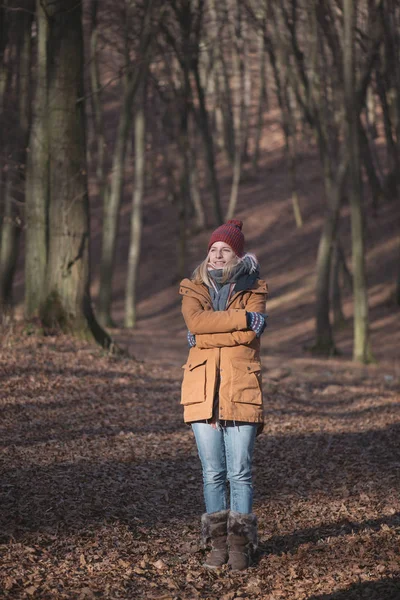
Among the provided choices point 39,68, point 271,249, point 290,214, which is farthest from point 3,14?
point 290,214

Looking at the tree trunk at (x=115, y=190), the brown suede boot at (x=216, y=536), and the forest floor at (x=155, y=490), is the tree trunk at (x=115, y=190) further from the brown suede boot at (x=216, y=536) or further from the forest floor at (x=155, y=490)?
the brown suede boot at (x=216, y=536)

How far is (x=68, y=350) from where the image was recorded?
11578 mm

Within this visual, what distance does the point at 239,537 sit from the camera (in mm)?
Result: 5188

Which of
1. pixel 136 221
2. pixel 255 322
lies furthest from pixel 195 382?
pixel 136 221

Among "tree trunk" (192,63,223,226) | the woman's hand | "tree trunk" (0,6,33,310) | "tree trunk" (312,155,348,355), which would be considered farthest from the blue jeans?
"tree trunk" (192,63,223,226)

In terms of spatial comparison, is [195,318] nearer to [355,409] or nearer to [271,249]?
[355,409]

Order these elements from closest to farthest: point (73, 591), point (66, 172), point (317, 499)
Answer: point (73, 591) → point (317, 499) → point (66, 172)

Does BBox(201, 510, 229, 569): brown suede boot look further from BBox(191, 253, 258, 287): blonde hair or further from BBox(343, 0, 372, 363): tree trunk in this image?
BBox(343, 0, 372, 363): tree trunk

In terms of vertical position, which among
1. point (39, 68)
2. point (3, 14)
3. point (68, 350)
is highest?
point (3, 14)

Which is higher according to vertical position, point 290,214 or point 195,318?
point 290,214

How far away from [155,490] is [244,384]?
215cm

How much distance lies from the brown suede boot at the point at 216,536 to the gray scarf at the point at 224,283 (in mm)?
1308

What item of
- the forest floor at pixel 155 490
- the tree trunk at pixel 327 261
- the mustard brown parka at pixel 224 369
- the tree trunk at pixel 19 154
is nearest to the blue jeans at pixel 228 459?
the mustard brown parka at pixel 224 369

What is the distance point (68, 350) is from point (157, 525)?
5.81m
